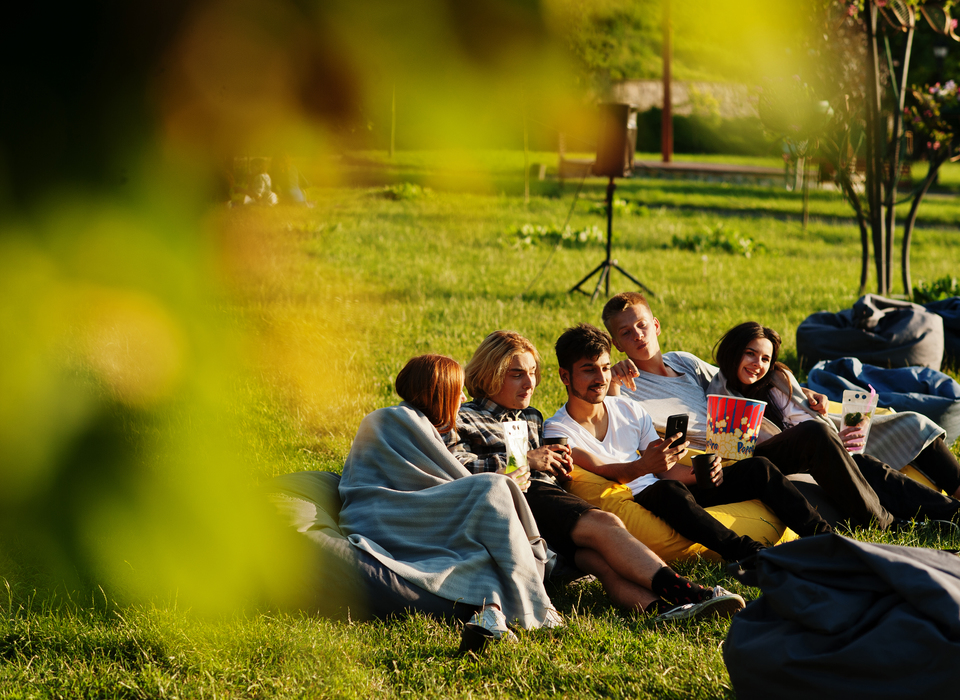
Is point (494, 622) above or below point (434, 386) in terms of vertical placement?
below

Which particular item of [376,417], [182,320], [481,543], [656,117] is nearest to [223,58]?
[182,320]

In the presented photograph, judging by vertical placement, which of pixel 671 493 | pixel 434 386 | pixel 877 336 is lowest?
pixel 671 493

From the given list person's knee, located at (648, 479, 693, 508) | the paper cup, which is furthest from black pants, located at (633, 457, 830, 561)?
the paper cup

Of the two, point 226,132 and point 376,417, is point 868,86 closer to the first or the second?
point 376,417

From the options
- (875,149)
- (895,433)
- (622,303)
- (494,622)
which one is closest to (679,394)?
(622,303)

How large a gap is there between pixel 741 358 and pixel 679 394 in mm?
421

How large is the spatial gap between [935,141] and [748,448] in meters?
8.91

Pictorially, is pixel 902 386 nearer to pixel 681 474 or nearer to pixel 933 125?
pixel 681 474

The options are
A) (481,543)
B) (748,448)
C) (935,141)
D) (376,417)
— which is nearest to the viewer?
(481,543)

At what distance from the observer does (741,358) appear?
165 inches

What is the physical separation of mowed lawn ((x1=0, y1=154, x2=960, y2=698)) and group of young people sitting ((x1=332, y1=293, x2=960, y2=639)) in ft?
0.47

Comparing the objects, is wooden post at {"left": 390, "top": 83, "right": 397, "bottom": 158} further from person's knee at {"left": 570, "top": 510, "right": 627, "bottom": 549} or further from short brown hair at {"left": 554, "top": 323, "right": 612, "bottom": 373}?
short brown hair at {"left": 554, "top": 323, "right": 612, "bottom": 373}

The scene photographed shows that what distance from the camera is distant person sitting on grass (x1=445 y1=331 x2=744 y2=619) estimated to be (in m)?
3.03

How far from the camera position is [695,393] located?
4.54 metres
